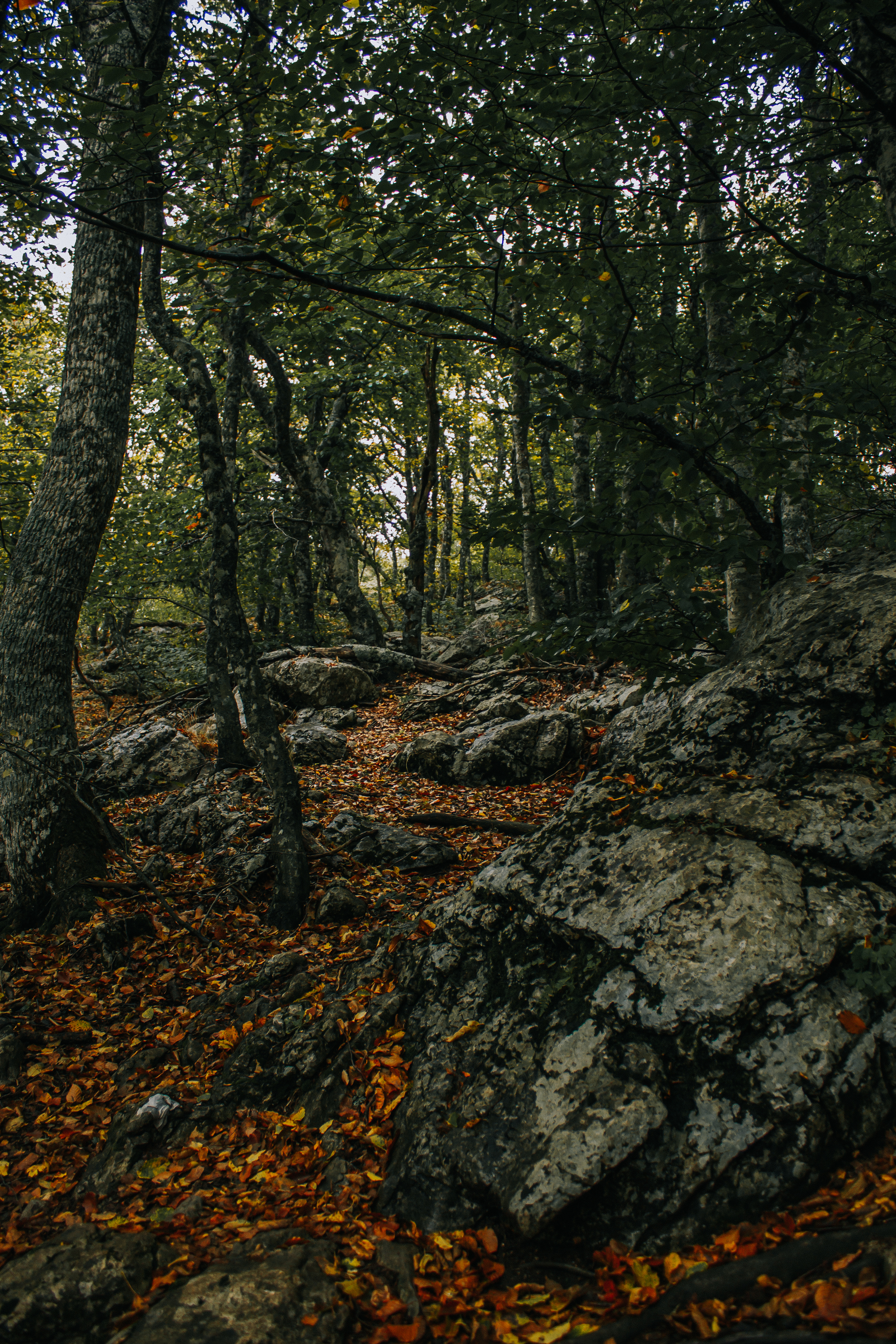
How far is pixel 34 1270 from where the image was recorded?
2.64 meters

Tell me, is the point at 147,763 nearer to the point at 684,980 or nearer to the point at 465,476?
the point at 684,980

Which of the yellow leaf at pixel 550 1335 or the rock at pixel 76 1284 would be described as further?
the rock at pixel 76 1284

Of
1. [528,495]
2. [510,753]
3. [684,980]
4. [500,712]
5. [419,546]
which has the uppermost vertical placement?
[528,495]

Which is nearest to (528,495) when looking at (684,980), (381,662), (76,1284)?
(381,662)

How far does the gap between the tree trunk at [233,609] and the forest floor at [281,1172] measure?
446 mm

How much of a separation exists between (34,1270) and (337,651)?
12.1 m

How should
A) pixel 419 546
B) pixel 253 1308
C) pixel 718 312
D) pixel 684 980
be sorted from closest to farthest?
pixel 253 1308
pixel 684 980
pixel 718 312
pixel 419 546

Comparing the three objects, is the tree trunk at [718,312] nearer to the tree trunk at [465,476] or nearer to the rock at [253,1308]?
the rock at [253,1308]

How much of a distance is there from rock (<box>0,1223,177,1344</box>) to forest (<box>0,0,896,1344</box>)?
0.7 inches

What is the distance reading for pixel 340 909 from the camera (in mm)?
5551

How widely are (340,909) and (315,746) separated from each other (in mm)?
4596

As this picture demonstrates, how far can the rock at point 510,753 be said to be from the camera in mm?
8273

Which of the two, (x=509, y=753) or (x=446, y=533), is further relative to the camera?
(x=446, y=533)

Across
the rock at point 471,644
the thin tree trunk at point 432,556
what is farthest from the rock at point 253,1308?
the thin tree trunk at point 432,556
